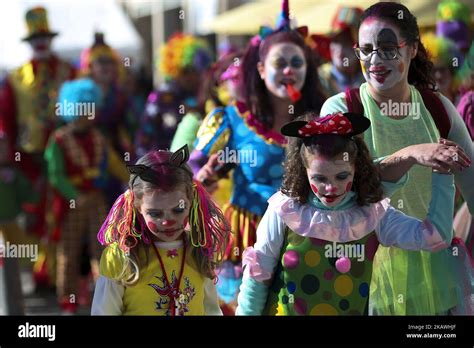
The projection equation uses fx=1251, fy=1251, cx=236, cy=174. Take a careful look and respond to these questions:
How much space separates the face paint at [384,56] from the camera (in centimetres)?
473

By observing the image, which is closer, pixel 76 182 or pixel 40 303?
pixel 76 182

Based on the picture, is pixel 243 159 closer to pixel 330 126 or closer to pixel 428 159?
pixel 330 126

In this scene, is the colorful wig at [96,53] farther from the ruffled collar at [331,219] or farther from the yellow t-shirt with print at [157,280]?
the ruffled collar at [331,219]

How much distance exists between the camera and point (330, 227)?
4.45 m

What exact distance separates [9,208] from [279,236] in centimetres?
379

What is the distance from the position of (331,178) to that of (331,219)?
146mm

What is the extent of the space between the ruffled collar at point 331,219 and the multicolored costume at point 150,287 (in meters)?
0.40

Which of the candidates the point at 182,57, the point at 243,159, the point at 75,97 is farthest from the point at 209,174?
the point at 182,57

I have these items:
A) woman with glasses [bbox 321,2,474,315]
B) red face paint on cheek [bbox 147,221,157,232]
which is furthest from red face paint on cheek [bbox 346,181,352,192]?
red face paint on cheek [bbox 147,221,157,232]

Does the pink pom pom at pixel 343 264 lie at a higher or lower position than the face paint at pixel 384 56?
lower

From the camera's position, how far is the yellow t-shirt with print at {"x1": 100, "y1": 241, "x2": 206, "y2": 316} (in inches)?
178

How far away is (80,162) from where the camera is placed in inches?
316

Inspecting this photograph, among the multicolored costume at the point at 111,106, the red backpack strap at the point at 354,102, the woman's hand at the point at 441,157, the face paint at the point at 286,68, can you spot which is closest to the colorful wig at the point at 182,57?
the multicolored costume at the point at 111,106

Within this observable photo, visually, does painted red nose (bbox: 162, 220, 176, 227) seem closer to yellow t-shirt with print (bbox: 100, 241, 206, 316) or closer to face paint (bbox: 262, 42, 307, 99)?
yellow t-shirt with print (bbox: 100, 241, 206, 316)
